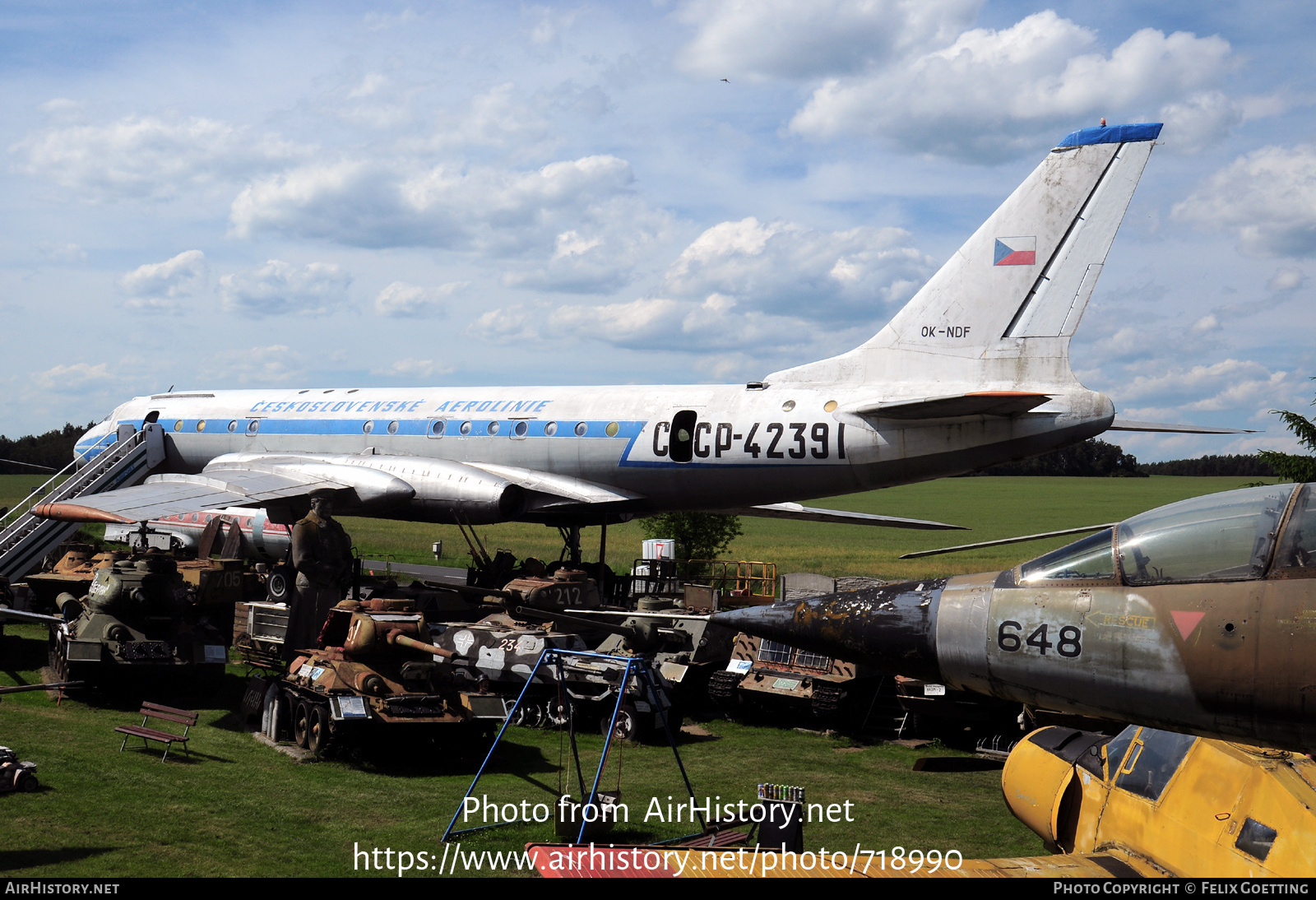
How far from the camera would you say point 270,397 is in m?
26.7

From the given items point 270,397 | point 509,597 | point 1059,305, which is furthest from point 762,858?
point 270,397

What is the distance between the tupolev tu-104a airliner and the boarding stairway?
2.70 m

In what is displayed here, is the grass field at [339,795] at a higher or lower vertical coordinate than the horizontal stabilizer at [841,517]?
lower

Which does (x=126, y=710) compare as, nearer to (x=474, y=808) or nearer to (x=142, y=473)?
(x=474, y=808)

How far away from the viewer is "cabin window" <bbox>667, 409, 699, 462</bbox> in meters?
20.1

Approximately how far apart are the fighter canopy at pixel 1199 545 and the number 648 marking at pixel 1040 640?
0.28 meters

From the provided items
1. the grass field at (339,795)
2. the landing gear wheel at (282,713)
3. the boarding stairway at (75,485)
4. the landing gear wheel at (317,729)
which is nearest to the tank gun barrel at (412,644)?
the landing gear wheel at (317,729)

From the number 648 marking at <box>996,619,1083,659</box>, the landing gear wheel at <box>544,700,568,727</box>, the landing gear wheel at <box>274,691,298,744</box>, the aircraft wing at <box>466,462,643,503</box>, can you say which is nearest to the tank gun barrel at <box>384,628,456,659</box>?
the landing gear wheel at <box>274,691,298,744</box>

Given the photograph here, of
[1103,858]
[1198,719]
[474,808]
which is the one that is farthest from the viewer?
[474,808]

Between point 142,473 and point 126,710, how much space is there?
1469 cm

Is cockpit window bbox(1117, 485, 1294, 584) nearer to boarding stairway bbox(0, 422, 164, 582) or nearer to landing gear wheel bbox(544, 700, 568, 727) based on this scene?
landing gear wheel bbox(544, 700, 568, 727)

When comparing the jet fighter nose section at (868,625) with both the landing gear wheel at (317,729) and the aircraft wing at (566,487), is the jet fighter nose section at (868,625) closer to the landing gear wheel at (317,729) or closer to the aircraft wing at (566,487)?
the landing gear wheel at (317,729)

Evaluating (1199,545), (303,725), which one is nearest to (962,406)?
(303,725)

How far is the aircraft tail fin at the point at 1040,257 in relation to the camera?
1733 centimetres
